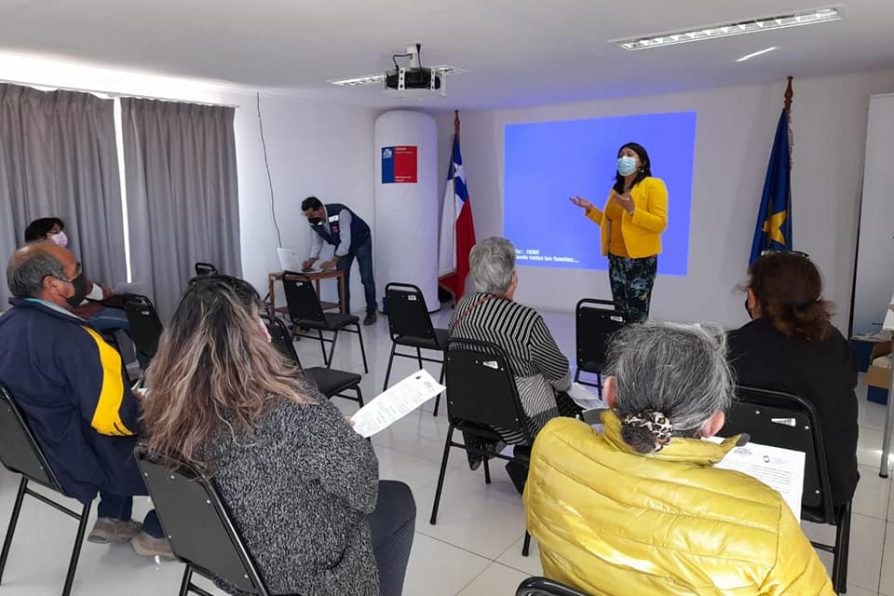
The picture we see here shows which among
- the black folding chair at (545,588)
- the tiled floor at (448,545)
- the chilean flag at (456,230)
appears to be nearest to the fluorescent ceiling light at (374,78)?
the chilean flag at (456,230)

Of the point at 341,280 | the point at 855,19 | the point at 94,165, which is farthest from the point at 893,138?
the point at 94,165

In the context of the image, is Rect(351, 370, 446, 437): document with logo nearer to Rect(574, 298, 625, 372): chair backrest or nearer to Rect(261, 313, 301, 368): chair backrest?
Rect(261, 313, 301, 368): chair backrest

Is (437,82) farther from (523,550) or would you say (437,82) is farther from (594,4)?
(523,550)

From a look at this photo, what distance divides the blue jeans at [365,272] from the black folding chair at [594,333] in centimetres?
376

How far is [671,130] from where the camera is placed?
6113 mm

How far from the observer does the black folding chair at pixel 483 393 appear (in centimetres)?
226

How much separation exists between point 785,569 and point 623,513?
24cm

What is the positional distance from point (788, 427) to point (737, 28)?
8.77ft

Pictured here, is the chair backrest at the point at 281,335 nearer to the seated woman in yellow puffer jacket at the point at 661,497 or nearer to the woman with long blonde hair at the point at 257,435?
the woman with long blonde hair at the point at 257,435

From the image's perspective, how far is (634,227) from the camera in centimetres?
398

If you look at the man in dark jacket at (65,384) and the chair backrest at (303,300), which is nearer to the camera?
the man in dark jacket at (65,384)

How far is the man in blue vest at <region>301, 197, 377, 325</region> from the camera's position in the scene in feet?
20.6

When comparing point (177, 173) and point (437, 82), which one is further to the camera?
point (177, 173)

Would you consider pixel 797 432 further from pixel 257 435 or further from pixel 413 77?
pixel 413 77
